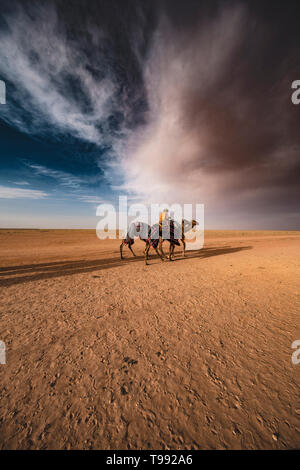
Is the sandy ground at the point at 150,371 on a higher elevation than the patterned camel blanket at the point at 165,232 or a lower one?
lower

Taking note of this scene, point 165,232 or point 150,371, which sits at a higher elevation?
point 165,232

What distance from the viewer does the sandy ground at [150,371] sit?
1425 millimetres

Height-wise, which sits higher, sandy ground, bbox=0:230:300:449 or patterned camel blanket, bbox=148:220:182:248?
patterned camel blanket, bbox=148:220:182:248

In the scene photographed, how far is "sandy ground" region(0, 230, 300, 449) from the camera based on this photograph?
1.42 metres

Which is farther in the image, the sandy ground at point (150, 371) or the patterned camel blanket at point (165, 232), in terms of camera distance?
the patterned camel blanket at point (165, 232)

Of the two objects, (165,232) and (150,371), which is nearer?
(150,371)

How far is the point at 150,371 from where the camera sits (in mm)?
2062

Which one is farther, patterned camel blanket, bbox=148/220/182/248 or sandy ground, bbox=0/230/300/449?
patterned camel blanket, bbox=148/220/182/248

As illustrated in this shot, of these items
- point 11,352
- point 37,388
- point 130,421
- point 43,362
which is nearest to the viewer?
point 130,421
